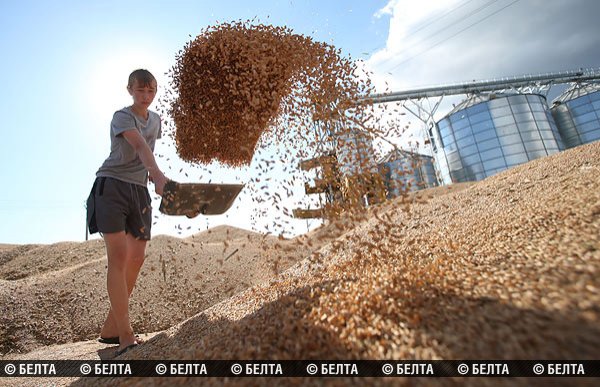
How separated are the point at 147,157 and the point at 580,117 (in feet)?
56.5

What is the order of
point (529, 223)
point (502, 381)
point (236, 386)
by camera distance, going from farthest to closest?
point (529, 223), point (236, 386), point (502, 381)

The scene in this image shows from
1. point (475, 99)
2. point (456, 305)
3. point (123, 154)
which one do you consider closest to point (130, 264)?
point (123, 154)

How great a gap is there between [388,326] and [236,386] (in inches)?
23.5

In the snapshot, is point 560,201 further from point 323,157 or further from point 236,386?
point 236,386

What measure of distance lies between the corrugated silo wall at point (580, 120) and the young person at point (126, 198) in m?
16.2

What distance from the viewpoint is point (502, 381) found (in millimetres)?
882

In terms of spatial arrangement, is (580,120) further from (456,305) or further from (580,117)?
(456,305)

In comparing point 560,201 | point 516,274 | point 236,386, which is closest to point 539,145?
point 560,201

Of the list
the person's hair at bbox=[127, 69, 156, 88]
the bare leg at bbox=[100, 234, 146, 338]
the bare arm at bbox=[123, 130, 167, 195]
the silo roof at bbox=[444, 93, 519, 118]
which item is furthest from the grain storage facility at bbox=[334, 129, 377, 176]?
the silo roof at bbox=[444, 93, 519, 118]

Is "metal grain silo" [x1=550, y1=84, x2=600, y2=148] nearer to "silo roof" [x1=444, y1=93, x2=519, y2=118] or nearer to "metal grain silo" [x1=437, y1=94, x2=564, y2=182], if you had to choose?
"metal grain silo" [x1=437, y1=94, x2=564, y2=182]

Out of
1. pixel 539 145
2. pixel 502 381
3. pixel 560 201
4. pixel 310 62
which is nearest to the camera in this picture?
pixel 502 381

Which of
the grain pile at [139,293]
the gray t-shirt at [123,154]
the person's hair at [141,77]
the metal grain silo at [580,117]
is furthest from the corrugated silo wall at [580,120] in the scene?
the gray t-shirt at [123,154]

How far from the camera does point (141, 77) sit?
2.33 meters

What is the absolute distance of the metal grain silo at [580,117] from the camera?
1297 cm
